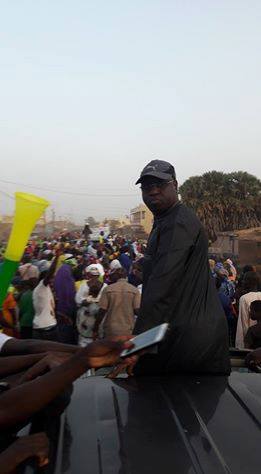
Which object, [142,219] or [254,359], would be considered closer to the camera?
[254,359]

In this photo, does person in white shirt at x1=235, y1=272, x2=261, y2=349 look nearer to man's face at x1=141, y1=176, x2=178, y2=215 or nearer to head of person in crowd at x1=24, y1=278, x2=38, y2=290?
man's face at x1=141, y1=176, x2=178, y2=215

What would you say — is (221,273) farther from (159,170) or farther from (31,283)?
(159,170)

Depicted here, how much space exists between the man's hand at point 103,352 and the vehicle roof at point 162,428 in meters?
0.25

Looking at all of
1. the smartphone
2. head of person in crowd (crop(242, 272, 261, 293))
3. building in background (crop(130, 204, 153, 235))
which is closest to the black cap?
the smartphone

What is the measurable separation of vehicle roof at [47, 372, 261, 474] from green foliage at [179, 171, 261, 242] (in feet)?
98.1

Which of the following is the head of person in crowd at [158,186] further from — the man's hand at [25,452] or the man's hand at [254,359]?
the man's hand at [25,452]

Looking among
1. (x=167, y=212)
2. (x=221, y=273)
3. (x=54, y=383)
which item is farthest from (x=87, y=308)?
(x=54, y=383)

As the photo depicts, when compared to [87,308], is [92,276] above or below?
above

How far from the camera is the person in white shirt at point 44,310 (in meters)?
6.04

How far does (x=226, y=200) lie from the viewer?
32.0 metres

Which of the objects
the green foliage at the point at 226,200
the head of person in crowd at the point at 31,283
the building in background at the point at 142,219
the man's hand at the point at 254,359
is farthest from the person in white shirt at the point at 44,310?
the building in background at the point at 142,219

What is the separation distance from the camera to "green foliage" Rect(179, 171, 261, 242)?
105 ft

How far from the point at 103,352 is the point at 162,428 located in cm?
34

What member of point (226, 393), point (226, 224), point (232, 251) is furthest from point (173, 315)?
point (226, 224)
